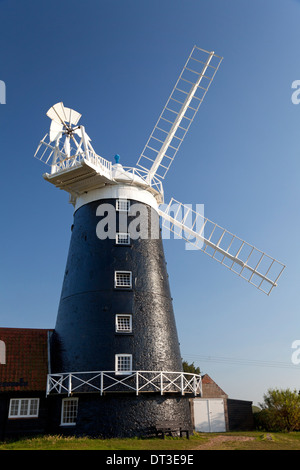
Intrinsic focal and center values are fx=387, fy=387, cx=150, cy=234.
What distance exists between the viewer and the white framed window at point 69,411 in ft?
64.5

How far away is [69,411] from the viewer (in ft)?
65.4

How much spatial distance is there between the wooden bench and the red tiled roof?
20.8 ft

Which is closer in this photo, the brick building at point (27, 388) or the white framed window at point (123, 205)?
the brick building at point (27, 388)

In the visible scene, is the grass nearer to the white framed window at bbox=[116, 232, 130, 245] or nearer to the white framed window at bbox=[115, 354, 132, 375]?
the white framed window at bbox=[115, 354, 132, 375]

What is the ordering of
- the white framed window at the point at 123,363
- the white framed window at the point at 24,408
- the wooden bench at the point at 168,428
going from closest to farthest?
1. the wooden bench at the point at 168,428
2. the white framed window at the point at 123,363
3. the white framed window at the point at 24,408

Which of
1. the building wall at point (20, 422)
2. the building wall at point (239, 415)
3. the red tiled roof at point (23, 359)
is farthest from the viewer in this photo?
the building wall at point (239, 415)

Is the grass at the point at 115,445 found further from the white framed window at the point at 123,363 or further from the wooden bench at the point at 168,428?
the white framed window at the point at 123,363

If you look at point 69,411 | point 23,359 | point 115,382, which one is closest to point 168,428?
point 115,382

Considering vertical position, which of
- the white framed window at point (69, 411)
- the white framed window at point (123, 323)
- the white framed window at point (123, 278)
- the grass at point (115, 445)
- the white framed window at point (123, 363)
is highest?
the white framed window at point (123, 278)

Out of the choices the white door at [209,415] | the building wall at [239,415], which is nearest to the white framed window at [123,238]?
the white door at [209,415]

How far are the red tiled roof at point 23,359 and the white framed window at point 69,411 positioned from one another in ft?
4.76

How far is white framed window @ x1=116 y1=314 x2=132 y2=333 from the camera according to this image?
20.7m

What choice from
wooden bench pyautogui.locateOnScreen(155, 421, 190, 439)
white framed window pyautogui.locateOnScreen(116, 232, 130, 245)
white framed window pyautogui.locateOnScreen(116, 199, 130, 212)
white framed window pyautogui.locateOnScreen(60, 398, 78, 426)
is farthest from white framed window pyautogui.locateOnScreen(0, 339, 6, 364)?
white framed window pyautogui.locateOnScreen(116, 199, 130, 212)
